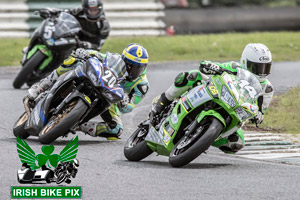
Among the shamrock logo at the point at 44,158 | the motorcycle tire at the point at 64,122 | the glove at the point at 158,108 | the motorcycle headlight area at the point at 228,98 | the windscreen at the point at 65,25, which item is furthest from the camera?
the windscreen at the point at 65,25

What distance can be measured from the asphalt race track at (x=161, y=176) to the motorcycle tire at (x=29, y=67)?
382 cm

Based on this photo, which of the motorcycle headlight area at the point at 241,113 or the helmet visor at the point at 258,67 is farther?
the helmet visor at the point at 258,67

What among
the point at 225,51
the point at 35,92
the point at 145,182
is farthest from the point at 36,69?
the point at 145,182

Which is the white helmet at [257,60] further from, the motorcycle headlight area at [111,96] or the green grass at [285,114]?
the green grass at [285,114]

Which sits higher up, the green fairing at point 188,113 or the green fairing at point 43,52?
the green fairing at point 188,113

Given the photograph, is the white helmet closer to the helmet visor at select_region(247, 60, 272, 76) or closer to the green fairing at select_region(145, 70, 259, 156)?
the helmet visor at select_region(247, 60, 272, 76)

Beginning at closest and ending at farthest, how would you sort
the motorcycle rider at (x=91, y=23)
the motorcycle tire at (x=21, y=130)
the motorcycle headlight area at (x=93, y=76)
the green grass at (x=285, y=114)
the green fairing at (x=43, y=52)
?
the motorcycle headlight area at (x=93, y=76), the motorcycle tire at (x=21, y=130), the green grass at (x=285, y=114), the green fairing at (x=43, y=52), the motorcycle rider at (x=91, y=23)

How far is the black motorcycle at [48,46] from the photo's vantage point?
1500 centimetres

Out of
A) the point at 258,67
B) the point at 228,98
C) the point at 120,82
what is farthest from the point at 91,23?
the point at 228,98

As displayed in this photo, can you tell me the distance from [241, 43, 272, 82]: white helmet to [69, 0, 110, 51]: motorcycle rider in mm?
6658

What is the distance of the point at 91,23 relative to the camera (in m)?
16.0

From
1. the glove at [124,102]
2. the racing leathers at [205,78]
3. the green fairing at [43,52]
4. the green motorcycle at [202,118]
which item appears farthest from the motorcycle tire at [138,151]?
the green fairing at [43,52]

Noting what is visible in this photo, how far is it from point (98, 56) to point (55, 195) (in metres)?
3.20

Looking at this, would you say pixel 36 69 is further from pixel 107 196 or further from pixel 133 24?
pixel 107 196
